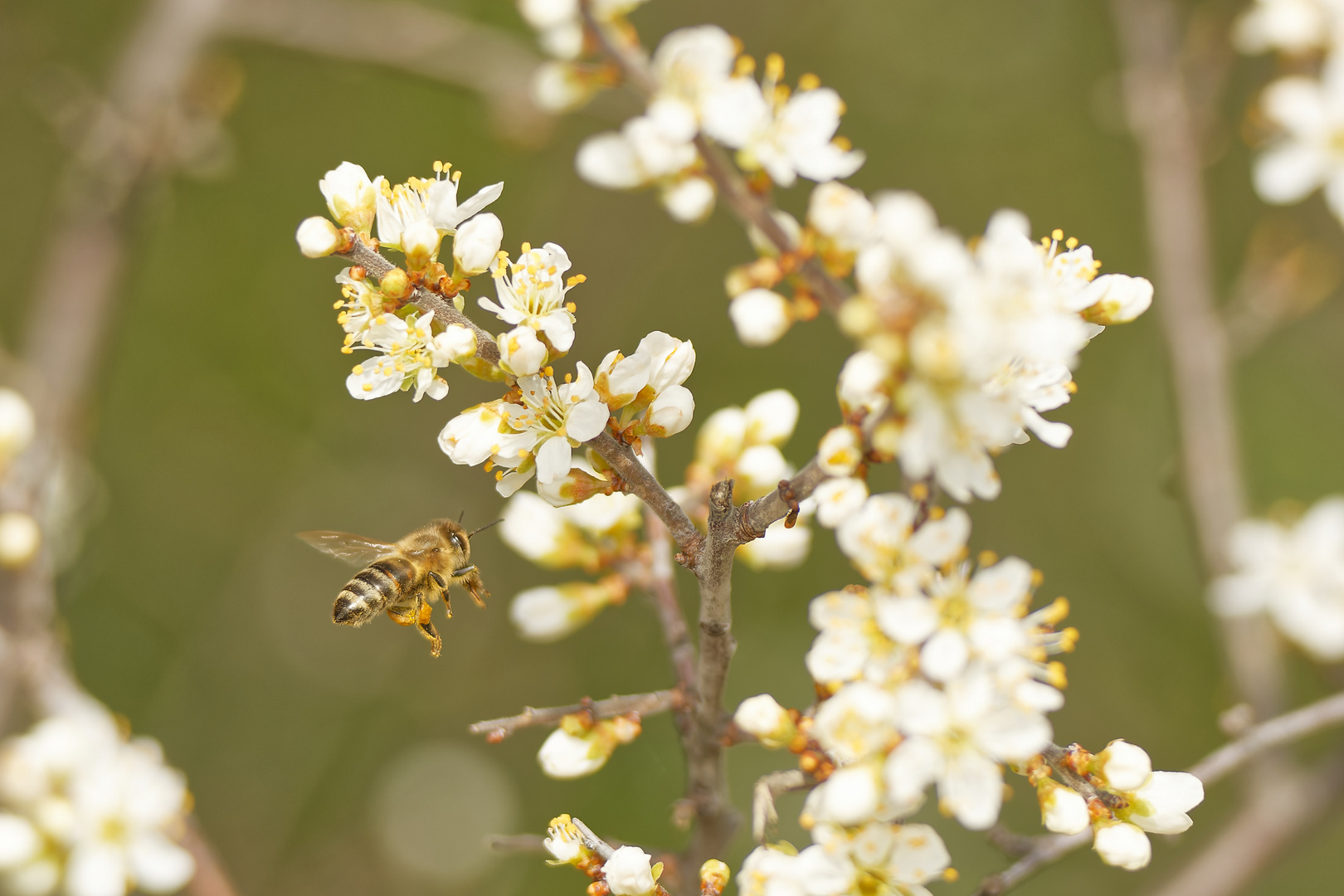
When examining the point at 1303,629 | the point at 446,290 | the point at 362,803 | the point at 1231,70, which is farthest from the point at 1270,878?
the point at 446,290

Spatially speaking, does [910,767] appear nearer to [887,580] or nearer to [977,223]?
[887,580]

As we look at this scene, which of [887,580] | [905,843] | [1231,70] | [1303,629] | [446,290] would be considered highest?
[1231,70]

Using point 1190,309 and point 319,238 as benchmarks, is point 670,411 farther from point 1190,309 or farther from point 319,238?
point 1190,309

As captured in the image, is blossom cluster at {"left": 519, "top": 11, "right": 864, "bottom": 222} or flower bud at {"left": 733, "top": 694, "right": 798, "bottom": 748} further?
blossom cluster at {"left": 519, "top": 11, "right": 864, "bottom": 222}

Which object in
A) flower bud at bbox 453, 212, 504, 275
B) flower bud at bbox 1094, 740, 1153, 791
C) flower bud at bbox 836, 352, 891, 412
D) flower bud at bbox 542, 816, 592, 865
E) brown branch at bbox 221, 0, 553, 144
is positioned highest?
brown branch at bbox 221, 0, 553, 144

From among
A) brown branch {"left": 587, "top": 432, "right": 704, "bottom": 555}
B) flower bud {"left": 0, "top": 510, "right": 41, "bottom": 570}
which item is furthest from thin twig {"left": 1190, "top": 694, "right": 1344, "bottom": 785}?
flower bud {"left": 0, "top": 510, "right": 41, "bottom": 570}

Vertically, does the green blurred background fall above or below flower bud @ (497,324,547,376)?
above

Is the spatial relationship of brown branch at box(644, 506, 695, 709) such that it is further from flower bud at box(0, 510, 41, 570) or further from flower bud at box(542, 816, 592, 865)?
flower bud at box(0, 510, 41, 570)

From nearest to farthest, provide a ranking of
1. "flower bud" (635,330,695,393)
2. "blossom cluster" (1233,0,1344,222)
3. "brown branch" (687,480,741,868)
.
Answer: "brown branch" (687,480,741,868)
"flower bud" (635,330,695,393)
"blossom cluster" (1233,0,1344,222)
